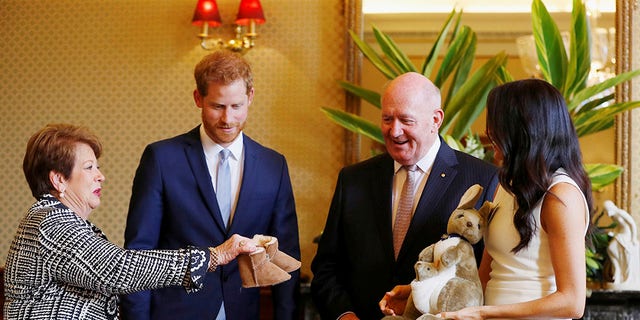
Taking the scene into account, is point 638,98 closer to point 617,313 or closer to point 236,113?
Result: point 617,313

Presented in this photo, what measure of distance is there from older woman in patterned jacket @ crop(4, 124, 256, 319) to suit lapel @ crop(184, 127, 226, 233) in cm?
44

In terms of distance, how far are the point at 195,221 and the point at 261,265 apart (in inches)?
17.3

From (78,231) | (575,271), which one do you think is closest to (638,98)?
(575,271)

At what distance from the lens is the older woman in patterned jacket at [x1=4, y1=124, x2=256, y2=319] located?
2305 millimetres

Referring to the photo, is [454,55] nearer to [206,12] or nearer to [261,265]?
[206,12]

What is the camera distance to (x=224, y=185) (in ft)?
9.99

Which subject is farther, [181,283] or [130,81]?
[130,81]

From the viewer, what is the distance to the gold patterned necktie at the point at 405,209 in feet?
9.07

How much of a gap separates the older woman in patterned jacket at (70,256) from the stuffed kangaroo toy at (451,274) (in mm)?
666

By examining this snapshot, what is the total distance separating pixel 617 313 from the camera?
4.34 metres

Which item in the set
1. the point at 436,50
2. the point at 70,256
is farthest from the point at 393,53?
the point at 70,256

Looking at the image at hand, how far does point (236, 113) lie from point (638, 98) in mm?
2777

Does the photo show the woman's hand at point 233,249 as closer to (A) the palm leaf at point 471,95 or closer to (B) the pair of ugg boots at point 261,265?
(B) the pair of ugg boots at point 261,265

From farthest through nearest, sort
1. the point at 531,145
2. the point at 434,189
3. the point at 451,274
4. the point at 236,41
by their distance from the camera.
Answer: the point at 236,41 < the point at 434,189 < the point at 451,274 < the point at 531,145
